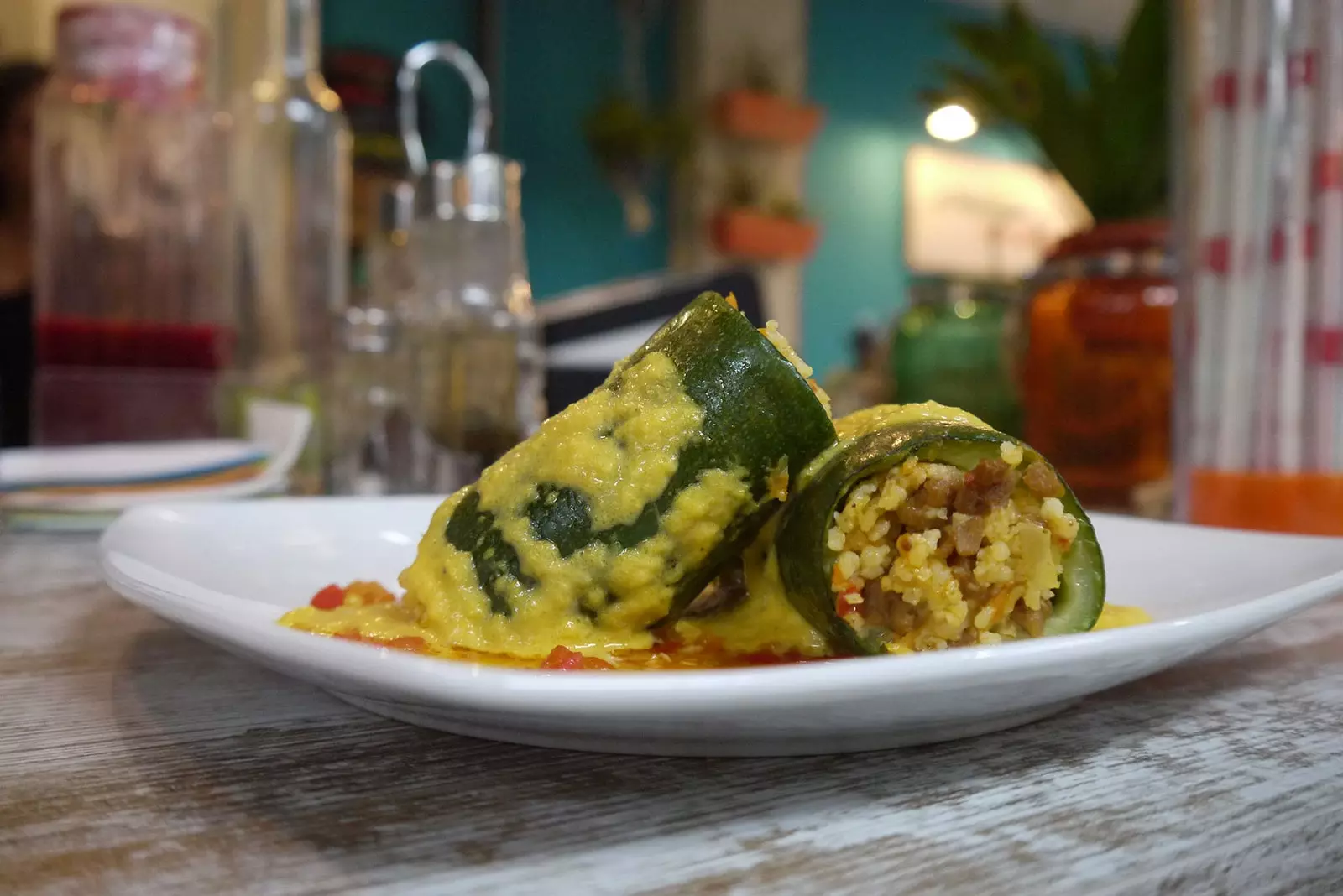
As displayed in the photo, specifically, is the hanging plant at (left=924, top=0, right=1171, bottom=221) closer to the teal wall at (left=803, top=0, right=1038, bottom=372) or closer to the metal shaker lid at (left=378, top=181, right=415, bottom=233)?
the metal shaker lid at (left=378, top=181, right=415, bottom=233)

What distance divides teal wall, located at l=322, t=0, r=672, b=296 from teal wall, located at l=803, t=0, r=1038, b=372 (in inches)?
48.2

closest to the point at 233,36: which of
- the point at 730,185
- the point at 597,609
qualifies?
the point at 730,185

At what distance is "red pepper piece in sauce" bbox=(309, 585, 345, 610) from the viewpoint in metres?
0.75

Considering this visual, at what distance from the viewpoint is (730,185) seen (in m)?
5.88

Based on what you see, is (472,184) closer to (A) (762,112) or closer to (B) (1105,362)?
(B) (1105,362)

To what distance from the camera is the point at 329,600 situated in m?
0.76

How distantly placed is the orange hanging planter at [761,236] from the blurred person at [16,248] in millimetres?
3527

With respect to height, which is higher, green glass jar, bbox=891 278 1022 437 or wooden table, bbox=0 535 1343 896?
green glass jar, bbox=891 278 1022 437

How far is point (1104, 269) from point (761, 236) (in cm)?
427

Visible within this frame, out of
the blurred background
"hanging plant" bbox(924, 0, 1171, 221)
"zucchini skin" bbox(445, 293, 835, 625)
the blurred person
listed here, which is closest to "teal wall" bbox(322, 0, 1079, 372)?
the blurred background

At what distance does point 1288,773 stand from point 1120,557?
16.1 inches

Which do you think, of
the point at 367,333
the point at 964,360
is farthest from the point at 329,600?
the point at 964,360

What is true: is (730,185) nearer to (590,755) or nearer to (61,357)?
(61,357)

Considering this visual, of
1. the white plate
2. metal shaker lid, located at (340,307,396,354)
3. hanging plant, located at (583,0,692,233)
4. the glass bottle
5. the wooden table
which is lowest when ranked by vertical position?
the wooden table
